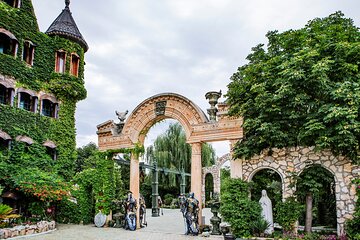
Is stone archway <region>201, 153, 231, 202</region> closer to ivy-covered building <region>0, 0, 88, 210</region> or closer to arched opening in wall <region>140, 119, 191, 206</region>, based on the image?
arched opening in wall <region>140, 119, 191, 206</region>

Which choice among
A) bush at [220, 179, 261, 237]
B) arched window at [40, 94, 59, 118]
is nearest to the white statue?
bush at [220, 179, 261, 237]

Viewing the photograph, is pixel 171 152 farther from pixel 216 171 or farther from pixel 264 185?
pixel 264 185

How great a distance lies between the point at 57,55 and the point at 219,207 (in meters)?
13.4

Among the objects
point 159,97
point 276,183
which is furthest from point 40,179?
point 276,183

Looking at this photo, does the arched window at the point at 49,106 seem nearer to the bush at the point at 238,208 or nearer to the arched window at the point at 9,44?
the arched window at the point at 9,44

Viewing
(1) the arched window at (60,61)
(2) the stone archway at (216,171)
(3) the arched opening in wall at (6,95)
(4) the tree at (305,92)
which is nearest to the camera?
(4) the tree at (305,92)

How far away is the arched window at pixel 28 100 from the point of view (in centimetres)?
1674

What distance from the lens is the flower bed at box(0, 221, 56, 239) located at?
11.2m

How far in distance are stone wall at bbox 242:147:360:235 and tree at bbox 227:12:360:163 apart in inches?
12.9

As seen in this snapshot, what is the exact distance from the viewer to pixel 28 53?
17359 mm

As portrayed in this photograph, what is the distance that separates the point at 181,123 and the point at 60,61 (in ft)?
32.1

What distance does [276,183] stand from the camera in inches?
498

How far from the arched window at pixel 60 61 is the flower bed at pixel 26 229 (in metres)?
9.12

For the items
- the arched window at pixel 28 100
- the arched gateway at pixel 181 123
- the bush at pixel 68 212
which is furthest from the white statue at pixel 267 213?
the arched window at pixel 28 100
